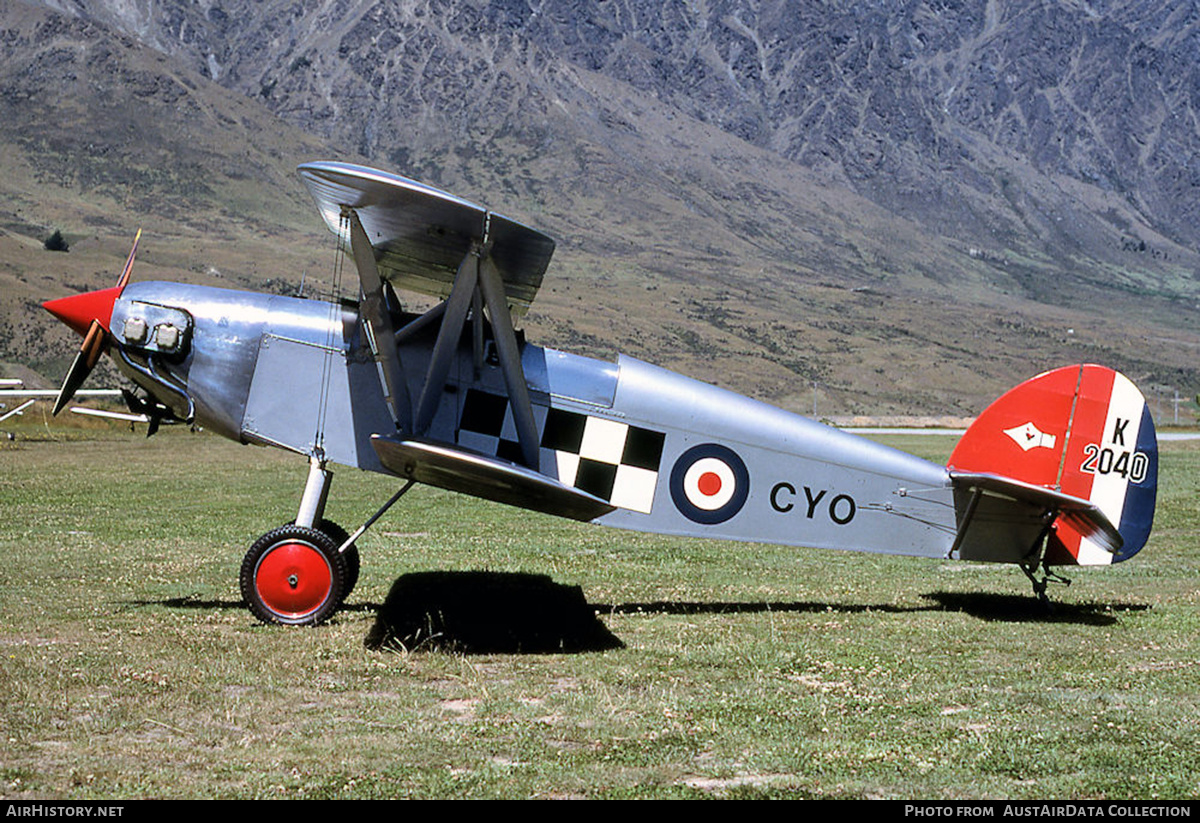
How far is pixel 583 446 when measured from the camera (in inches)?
388

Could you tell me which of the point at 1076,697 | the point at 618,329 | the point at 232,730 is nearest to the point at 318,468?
the point at 232,730

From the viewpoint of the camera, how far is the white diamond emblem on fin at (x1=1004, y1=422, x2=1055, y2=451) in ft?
33.7

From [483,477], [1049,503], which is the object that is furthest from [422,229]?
[1049,503]

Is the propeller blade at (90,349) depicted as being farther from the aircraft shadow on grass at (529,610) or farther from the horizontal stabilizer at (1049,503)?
the horizontal stabilizer at (1049,503)

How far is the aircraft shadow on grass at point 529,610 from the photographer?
9141 millimetres

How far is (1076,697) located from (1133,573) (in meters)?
6.82

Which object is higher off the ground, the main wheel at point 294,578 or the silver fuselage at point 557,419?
the silver fuselage at point 557,419

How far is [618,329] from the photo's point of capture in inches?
4587

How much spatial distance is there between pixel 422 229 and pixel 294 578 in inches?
109

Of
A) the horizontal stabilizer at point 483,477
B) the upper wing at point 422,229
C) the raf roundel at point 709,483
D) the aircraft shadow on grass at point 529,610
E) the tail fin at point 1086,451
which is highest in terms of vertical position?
the upper wing at point 422,229

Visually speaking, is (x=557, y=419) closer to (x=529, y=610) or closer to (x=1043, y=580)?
(x=529, y=610)

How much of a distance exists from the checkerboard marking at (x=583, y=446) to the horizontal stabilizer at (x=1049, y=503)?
2.57 m

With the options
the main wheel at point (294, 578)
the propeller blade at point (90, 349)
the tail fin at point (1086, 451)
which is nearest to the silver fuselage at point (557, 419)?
the propeller blade at point (90, 349)

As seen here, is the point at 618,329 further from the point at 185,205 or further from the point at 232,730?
the point at 232,730
